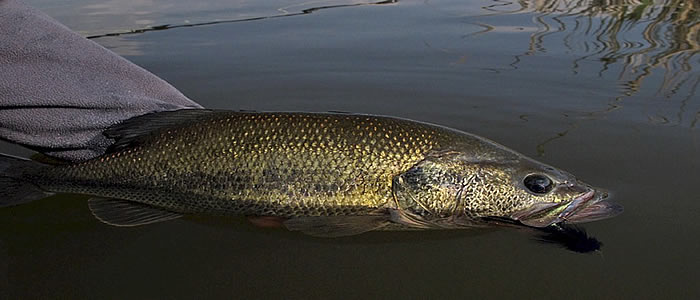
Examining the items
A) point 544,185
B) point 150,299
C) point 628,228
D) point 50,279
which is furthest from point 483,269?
point 50,279

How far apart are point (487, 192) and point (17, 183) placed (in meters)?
2.54

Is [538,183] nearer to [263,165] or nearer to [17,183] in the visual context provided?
[263,165]

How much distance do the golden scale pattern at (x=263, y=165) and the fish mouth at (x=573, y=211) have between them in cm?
59

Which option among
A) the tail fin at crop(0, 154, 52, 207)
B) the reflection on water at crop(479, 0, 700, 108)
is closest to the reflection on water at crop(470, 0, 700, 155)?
the reflection on water at crop(479, 0, 700, 108)

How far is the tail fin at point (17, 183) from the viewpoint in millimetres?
3092

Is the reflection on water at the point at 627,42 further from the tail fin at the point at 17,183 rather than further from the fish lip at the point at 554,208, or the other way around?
the tail fin at the point at 17,183

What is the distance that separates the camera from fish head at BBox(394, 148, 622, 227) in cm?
295

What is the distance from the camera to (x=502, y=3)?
8.75 meters

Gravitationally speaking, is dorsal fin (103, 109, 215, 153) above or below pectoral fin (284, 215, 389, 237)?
above

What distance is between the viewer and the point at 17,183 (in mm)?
3117

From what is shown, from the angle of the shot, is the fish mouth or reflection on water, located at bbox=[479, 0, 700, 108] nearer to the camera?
the fish mouth

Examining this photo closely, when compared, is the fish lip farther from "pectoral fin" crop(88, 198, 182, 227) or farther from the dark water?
"pectoral fin" crop(88, 198, 182, 227)

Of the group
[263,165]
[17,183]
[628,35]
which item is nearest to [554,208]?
[263,165]

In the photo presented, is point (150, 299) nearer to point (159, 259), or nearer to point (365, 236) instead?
point (159, 259)
